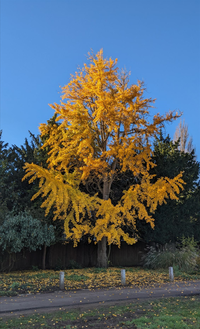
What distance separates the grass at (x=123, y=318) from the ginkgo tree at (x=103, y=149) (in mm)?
7154

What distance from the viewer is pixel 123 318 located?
6.67 meters

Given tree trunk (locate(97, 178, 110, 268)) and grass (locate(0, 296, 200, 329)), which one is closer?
grass (locate(0, 296, 200, 329))

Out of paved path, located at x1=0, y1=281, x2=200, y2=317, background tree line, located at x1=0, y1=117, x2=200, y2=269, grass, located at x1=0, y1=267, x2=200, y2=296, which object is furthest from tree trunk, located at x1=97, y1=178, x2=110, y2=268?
paved path, located at x1=0, y1=281, x2=200, y2=317

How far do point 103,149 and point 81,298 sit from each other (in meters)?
10.3

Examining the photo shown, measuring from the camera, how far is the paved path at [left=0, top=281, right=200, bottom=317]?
316 inches

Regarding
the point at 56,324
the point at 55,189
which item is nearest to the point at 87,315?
the point at 56,324

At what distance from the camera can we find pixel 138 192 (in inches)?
619

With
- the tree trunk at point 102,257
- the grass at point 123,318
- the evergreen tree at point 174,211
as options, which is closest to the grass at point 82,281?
the tree trunk at point 102,257

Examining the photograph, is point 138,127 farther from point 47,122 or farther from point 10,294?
point 10,294

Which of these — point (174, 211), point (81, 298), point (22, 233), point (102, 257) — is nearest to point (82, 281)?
point (81, 298)

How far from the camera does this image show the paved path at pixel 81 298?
8031 mm

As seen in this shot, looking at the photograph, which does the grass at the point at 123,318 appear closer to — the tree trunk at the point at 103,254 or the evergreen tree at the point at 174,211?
the tree trunk at the point at 103,254

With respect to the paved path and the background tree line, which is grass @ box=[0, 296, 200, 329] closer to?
the paved path

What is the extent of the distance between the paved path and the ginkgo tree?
4.37 meters
